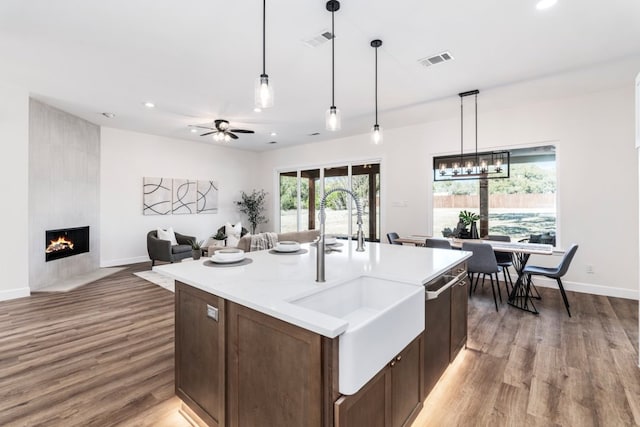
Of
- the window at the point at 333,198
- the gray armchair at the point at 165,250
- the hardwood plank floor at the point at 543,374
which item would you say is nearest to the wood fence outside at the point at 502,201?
the window at the point at 333,198

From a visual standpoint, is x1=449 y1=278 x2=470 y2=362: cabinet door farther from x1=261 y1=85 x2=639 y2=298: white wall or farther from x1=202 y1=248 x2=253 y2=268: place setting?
x1=261 y1=85 x2=639 y2=298: white wall

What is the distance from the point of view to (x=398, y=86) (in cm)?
394

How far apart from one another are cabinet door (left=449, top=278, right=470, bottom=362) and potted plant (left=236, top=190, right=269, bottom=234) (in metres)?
6.70

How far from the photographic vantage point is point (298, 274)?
175cm

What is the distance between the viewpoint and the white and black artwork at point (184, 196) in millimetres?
7027

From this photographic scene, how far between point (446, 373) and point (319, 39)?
120 inches

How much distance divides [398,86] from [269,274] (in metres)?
3.28

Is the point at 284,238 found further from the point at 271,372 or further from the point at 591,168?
the point at 591,168

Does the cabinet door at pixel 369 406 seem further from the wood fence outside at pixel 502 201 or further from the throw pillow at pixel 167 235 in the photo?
the throw pillow at pixel 167 235

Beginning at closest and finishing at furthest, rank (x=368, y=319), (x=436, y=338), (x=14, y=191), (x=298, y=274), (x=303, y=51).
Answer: (x=368, y=319)
(x=298, y=274)
(x=436, y=338)
(x=303, y=51)
(x=14, y=191)

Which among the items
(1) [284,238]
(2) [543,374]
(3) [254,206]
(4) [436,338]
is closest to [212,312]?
(4) [436,338]

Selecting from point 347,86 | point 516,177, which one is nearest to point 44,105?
point 347,86

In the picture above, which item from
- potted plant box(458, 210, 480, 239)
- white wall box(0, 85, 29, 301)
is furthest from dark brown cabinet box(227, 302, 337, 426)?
white wall box(0, 85, 29, 301)

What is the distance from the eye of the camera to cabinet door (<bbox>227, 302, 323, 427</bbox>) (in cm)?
107
